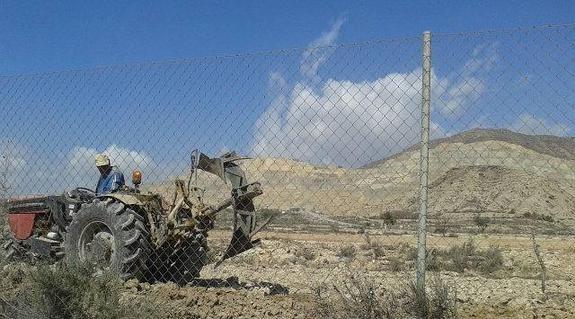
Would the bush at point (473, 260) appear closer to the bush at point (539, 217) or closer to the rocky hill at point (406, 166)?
the rocky hill at point (406, 166)

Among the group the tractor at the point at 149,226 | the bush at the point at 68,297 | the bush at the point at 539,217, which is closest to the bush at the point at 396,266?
the tractor at the point at 149,226

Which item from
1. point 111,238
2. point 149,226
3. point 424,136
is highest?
point 424,136

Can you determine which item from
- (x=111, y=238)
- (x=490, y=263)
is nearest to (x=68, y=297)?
(x=111, y=238)

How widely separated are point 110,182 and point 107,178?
0.09 m

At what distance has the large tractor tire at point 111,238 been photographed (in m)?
7.85

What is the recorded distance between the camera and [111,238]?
8.27 metres

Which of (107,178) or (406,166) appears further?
(107,178)

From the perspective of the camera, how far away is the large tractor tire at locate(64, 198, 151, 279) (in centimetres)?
785

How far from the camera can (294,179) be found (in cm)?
604

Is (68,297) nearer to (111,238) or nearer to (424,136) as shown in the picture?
(111,238)

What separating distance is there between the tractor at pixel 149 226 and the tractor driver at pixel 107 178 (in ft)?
0.54

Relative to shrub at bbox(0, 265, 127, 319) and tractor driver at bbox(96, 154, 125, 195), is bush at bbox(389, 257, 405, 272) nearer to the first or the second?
tractor driver at bbox(96, 154, 125, 195)

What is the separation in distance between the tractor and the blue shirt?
0.15 metres

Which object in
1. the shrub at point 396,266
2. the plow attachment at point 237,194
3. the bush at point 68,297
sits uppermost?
the plow attachment at point 237,194
